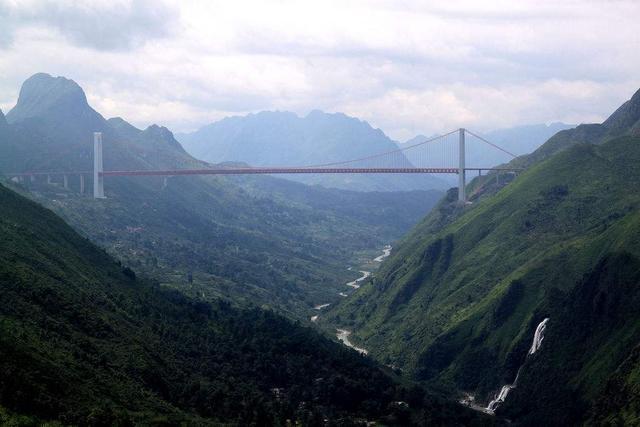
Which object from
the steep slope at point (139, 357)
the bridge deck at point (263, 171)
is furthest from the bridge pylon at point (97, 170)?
the steep slope at point (139, 357)

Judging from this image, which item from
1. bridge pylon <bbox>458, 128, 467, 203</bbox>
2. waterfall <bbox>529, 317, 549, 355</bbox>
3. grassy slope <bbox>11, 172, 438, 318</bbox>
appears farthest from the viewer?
bridge pylon <bbox>458, 128, 467, 203</bbox>

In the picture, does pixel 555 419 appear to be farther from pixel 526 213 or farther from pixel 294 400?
pixel 526 213

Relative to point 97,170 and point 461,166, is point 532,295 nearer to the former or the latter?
point 461,166

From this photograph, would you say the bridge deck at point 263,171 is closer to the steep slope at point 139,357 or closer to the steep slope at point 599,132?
the steep slope at point 599,132

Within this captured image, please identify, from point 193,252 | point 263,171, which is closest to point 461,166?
point 263,171

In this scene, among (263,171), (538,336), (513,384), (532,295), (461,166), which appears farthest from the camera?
(263,171)

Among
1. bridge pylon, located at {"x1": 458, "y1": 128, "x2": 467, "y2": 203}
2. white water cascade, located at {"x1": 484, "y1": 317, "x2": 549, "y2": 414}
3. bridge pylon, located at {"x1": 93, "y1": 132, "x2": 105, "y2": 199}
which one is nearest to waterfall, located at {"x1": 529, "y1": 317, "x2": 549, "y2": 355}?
white water cascade, located at {"x1": 484, "y1": 317, "x2": 549, "y2": 414}

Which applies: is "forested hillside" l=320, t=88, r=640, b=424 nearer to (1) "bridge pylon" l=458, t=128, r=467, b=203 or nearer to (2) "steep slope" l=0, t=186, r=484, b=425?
(1) "bridge pylon" l=458, t=128, r=467, b=203

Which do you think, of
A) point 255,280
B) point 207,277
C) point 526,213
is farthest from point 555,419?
point 255,280
